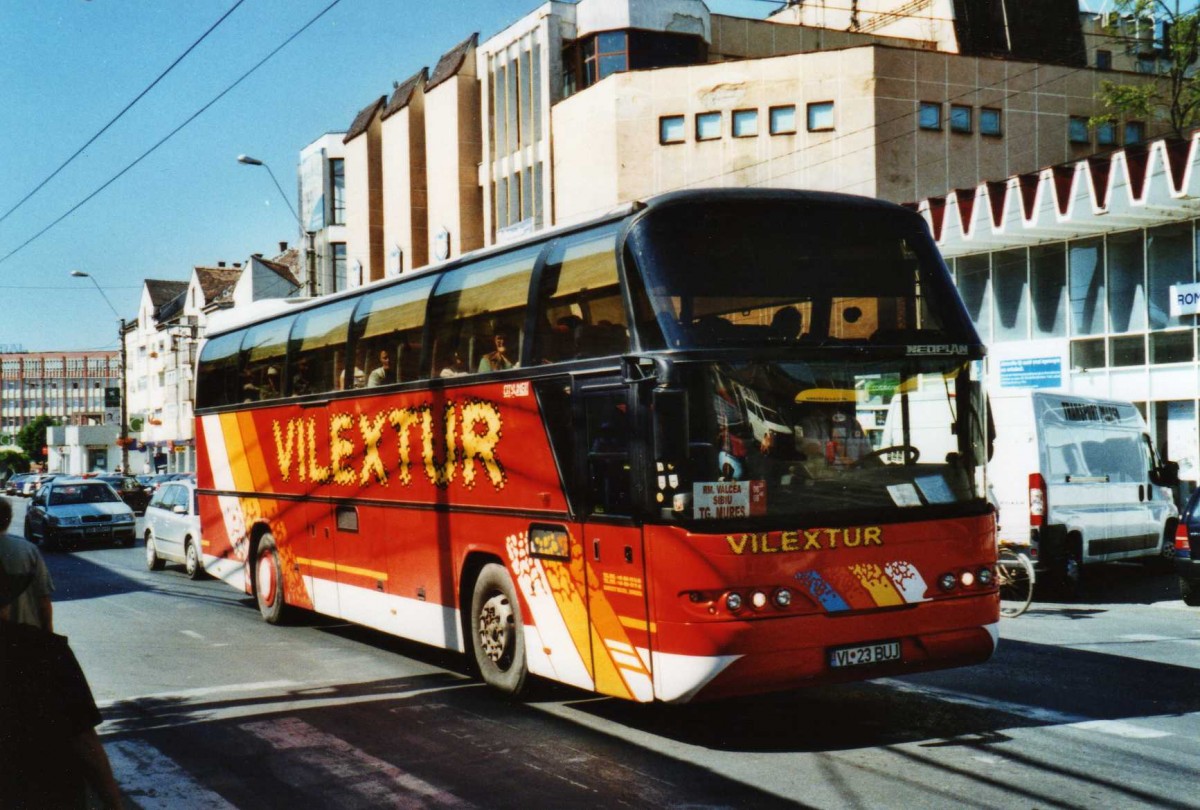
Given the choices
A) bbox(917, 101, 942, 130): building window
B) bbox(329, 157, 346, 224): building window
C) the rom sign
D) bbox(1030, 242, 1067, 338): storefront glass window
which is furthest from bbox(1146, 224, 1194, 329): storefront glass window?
bbox(329, 157, 346, 224): building window

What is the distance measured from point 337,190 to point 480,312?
5526 centimetres

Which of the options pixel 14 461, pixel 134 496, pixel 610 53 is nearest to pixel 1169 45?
pixel 610 53

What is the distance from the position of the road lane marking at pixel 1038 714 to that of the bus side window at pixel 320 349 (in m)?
6.04

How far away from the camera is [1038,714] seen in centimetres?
821

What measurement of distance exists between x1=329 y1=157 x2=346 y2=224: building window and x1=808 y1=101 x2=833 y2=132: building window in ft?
99.3

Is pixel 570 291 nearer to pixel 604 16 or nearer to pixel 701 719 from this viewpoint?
pixel 701 719

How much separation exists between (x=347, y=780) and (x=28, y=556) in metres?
2.12

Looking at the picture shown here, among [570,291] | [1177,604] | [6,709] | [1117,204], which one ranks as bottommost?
[1177,604]

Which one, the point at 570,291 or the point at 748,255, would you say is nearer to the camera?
the point at 748,255

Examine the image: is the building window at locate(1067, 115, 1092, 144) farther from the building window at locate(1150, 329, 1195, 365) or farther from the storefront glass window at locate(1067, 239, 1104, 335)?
the building window at locate(1150, 329, 1195, 365)

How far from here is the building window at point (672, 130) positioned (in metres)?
39.6

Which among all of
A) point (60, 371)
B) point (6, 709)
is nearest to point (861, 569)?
point (6, 709)

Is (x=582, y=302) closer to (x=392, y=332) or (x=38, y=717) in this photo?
(x=392, y=332)

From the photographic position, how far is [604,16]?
42.3m
